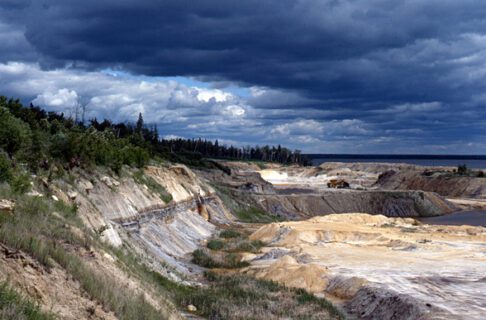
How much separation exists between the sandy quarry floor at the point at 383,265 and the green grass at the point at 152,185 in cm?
812

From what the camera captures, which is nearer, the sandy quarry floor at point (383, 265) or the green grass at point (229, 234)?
the sandy quarry floor at point (383, 265)

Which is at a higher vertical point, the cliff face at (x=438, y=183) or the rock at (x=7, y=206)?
the rock at (x=7, y=206)

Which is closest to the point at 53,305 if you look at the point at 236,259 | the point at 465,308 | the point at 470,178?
the point at 465,308

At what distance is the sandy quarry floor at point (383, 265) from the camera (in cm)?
2194

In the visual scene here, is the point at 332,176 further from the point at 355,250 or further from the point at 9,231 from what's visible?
the point at 9,231

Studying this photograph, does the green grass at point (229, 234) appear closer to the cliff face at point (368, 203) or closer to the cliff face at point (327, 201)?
the cliff face at point (327, 201)

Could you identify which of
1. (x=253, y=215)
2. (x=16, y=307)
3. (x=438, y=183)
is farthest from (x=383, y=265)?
(x=438, y=183)

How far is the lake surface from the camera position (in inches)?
3022

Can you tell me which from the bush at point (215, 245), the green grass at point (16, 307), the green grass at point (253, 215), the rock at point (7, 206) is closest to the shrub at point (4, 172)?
the rock at point (7, 206)

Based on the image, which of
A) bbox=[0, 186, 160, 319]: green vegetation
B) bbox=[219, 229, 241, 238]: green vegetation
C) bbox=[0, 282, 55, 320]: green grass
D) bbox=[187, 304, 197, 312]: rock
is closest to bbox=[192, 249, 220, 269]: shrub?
bbox=[219, 229, 241, 238]: green vegetation

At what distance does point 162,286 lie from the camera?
68.7ft

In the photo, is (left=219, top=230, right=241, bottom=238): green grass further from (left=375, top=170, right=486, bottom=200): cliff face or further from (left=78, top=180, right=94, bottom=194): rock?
(left=375, top=170, right=486, bottom=200): cliff face

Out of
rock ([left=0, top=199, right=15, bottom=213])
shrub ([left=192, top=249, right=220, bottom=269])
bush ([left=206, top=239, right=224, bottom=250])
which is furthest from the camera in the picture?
bush ([left=206, top=239, right=224, bottom=250])

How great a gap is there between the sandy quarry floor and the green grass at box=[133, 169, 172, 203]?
8.12 m
